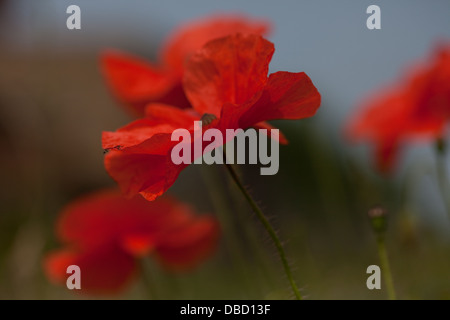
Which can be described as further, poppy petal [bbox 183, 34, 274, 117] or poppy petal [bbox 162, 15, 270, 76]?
poppy petal [bbox 162, 15, 270, 76]

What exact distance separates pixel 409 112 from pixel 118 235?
653mm

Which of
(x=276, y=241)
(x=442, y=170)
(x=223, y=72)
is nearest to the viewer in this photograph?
(x=276, y=241)

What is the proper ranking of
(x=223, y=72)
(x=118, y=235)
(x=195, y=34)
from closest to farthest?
(x=223, y=72)
(x=195, y=34)
(x=118, y=235)

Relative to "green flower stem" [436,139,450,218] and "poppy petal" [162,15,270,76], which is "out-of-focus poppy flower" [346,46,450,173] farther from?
"poppy petal" [162,15,270,76]

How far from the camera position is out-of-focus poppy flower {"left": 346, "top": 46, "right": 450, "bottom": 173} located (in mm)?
1159

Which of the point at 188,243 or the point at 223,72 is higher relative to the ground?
the point at 223,72

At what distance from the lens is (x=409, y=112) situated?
1.26 meters

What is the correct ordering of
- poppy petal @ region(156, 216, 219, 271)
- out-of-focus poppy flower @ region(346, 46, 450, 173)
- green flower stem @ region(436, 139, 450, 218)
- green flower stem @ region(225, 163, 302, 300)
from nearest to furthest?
green flower stem @ region(225, 163, 302, 300)
green flower stem @ region(436, 139, 450, 218)
out-of-focus poppy flower @ region(346, 46, 450, 173)
poppy petal @ region(156, 216, 219, 271)

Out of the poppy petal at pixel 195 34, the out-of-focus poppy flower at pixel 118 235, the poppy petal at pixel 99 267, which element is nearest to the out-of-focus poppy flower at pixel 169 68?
the poppy petal at pixel 195 34

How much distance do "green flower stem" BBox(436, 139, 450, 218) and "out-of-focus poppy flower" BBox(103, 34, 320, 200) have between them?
0.47 metres

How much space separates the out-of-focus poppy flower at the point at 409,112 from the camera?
1.16m

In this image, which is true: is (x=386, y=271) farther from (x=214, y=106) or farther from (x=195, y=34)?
(x=195, y=34)

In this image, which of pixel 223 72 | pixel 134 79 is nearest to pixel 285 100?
pixel 223 72

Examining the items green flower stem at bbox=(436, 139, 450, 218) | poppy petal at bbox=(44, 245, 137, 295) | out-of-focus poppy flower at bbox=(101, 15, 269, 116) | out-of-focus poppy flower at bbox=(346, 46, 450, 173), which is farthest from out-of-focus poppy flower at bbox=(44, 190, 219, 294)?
green flower stem at bbox=(436, 139, 450, 218)
